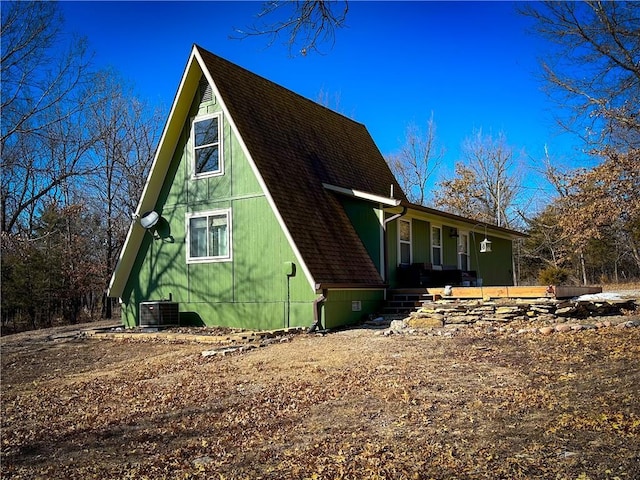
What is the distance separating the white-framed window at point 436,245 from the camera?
17.0 m

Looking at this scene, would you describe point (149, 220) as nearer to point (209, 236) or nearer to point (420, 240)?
point (209, 236)

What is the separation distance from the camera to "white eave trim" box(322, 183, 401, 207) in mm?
13711

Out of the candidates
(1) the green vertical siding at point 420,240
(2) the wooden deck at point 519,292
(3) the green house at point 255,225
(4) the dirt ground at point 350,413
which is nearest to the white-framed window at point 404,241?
(3) the green house at point 255,225

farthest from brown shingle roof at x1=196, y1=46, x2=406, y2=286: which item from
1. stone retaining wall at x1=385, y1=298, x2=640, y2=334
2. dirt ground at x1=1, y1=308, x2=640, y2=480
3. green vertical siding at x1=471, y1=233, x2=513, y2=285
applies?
green vertical siding at x1=471, y1=233, x2=513, y2=285

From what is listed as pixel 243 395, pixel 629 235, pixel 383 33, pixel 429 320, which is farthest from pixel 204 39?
pixel 629 235

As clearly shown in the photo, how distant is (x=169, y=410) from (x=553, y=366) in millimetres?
4496

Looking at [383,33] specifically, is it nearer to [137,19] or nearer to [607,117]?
[137,19]

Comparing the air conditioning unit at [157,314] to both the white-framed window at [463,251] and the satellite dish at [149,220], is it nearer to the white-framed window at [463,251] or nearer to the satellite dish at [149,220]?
the satellite dish at [149,220]

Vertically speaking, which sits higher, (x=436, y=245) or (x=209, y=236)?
(x=209, y=236)

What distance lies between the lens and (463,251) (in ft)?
61.7

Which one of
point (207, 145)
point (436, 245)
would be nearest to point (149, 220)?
point (207, 145)

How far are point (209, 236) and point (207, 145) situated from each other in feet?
7.41

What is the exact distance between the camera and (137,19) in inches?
409

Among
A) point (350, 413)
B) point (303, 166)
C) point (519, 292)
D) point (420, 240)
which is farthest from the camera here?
point (420, 240)
